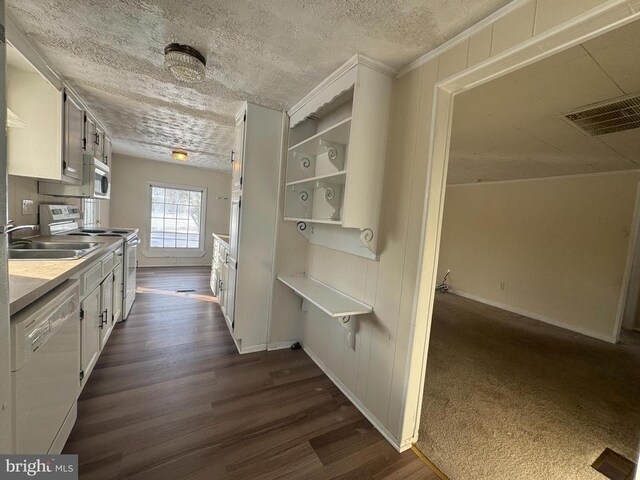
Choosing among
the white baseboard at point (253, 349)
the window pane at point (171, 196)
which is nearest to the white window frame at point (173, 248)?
the window pane at point (171, 196)

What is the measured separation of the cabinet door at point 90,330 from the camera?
1.68 metres

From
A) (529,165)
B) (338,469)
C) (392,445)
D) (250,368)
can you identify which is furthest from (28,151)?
(529,165)

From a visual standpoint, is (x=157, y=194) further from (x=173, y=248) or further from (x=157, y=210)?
(x=173, y=248)

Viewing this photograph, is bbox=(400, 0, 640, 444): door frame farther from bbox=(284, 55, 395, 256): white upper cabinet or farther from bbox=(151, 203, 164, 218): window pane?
bbox=(151, 203, 164, 218): window pane

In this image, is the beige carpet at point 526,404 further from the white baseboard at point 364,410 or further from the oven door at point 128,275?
the oven door at point 128,275

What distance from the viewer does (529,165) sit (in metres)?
3.58

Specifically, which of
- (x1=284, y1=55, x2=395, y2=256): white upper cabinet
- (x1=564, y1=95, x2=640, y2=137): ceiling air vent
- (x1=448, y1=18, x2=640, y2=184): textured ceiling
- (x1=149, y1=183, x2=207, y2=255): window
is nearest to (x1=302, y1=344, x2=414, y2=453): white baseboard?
(x1=284, y1=55, x2=395, y2=256): white upper cabinet

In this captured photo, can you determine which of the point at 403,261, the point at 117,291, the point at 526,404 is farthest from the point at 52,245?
the point at 526,404

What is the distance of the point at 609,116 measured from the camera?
2020 mm

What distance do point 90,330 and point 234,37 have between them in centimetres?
213

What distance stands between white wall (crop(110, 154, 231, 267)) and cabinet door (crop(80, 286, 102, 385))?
168 inches

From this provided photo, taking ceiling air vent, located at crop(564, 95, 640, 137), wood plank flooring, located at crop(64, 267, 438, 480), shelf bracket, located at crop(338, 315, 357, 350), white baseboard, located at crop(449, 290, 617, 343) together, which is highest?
ceiling air vent, located at crop(564, 95, 640, 137)

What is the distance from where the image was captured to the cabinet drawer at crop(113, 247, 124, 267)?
2.50m
